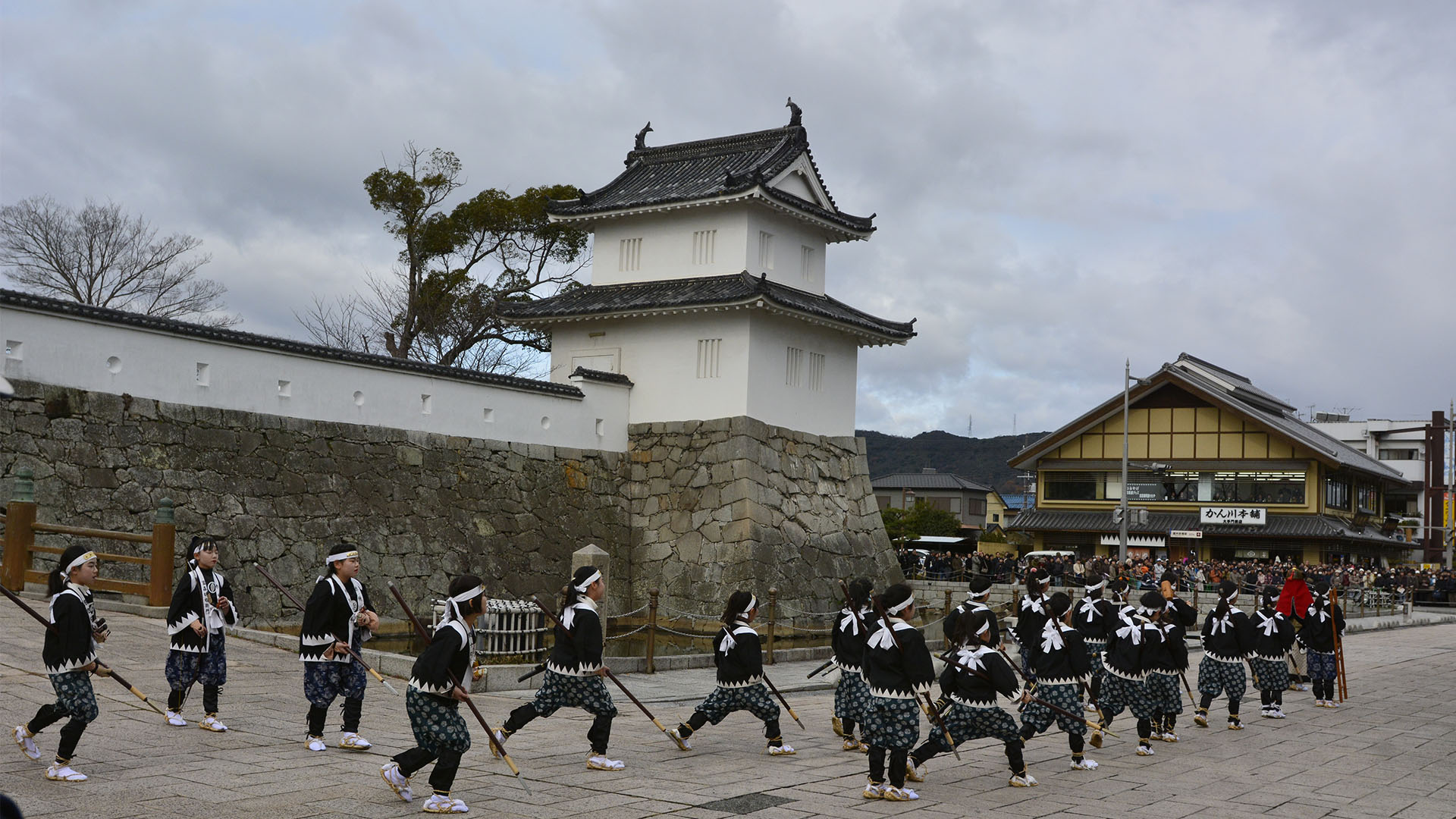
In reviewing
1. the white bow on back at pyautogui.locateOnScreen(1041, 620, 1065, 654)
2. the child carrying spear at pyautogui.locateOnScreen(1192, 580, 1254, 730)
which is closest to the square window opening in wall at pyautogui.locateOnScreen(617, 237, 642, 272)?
the child carrying spear at pyautogui.locateOnScreen(1192, 580, 1254, 730)

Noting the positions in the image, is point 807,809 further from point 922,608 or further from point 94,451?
point 922,608

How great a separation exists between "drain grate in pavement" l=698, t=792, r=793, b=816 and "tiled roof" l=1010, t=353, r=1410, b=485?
130 feet

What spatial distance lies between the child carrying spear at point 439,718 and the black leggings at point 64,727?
2.07m

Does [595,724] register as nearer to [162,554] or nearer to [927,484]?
[162,554]

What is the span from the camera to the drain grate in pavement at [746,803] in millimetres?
7750

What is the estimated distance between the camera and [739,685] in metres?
9.91

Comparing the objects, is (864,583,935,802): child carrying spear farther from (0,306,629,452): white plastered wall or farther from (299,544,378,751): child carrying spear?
(0,306,629,452): white plastered wall

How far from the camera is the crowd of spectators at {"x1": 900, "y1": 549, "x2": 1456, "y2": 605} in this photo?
109ft

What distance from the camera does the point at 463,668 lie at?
7473mm

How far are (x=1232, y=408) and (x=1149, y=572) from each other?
12589 mm

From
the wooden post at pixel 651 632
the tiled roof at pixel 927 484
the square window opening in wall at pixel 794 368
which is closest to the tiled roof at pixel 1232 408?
the tiled roof at pixel 927 484

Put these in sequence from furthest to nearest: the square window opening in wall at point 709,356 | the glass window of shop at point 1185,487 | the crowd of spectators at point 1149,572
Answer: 1. the glass window of shop at point 1185,487
2. the crowd of spectators at point 1149,572
3. the square window opening in wall at point 709,356

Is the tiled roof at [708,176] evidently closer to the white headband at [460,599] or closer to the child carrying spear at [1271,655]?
the child carrying spear at [1271,655]

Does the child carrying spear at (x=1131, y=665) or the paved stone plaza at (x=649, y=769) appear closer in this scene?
the paved stone plaza at (x=649, y=769)
